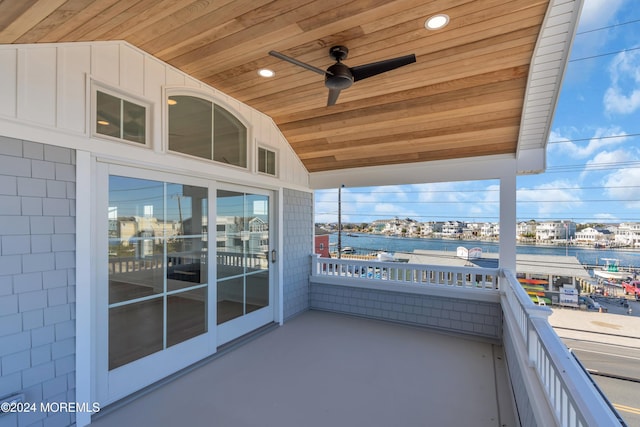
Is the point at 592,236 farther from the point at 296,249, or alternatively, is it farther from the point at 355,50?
the point at 355,50

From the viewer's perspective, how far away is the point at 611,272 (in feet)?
21.0

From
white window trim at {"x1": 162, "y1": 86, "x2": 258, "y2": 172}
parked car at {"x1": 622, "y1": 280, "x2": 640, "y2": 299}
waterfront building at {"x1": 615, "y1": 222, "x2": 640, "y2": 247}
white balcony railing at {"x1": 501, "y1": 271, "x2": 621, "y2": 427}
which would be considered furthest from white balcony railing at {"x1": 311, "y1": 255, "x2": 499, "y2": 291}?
waterfront building at {"x1": 615, "y1": 222, "x2": 640, "y2": 247}

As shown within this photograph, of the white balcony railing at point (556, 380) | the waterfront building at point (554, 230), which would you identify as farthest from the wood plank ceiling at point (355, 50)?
the waterfront building at point (554, 230)

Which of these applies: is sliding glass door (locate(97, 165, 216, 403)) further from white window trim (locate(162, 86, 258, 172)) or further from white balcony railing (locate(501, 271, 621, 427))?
white balcony railing (locate(501, 271, 621, 427))

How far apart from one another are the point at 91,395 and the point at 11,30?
260cm

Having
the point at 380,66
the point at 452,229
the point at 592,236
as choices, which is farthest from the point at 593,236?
the point at 380,66

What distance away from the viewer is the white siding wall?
1.81m

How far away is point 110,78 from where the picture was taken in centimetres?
231

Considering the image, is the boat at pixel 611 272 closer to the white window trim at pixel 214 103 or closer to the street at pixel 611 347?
the street at pixel 611 347

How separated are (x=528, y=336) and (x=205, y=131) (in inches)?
139

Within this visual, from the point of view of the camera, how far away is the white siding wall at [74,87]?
1.81 m

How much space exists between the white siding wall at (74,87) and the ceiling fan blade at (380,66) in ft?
6.08

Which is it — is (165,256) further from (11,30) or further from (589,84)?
(589,84)

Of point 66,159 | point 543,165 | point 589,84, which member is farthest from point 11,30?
point 589,84
